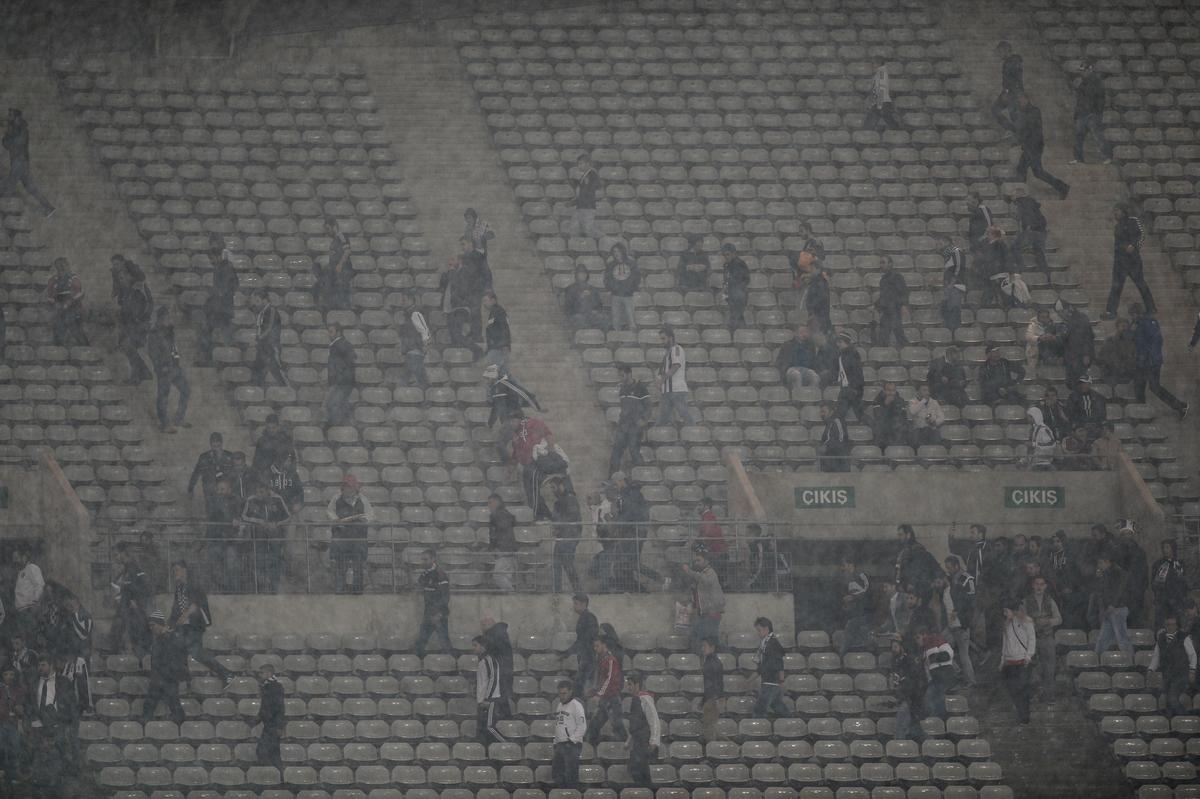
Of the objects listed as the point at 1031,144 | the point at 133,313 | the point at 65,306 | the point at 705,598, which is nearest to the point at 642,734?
the point at 705,598

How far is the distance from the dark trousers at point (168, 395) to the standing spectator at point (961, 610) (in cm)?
802

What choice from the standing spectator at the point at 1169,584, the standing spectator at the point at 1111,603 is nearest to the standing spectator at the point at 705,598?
the standing spectator at the point at 1111,603

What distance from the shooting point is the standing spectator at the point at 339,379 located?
2475cm

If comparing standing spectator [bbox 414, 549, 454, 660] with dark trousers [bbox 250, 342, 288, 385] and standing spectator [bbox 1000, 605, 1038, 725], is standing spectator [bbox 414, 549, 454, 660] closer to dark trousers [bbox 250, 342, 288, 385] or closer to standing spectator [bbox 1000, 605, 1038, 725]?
dark trousers [bbox 250, 342, 288, 385]

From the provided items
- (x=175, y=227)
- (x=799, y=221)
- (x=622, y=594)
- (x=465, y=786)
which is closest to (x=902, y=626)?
(x=622, y=594)

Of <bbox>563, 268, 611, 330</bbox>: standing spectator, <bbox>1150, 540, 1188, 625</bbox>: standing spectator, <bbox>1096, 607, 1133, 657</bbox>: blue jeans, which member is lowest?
<bbox>1096, 607, 1133, 657</bbox>: blue jeans

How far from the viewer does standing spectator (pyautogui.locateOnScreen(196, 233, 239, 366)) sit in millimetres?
25547

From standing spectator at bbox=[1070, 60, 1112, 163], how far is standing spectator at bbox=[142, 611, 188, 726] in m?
13.0

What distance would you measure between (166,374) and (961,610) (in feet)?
27.6

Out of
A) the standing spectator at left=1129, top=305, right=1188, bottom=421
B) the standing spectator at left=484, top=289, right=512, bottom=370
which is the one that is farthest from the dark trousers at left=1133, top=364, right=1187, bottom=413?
the standing spectator at left=484, top=289, right=512, bottom=370

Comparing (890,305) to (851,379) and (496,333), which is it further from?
(496,333)

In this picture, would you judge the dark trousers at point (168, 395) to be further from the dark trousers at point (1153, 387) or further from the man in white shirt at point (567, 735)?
the dark trousers at point (1153, 387)

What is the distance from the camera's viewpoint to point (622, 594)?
23.1m

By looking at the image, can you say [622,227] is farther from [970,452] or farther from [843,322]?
[970,452]
